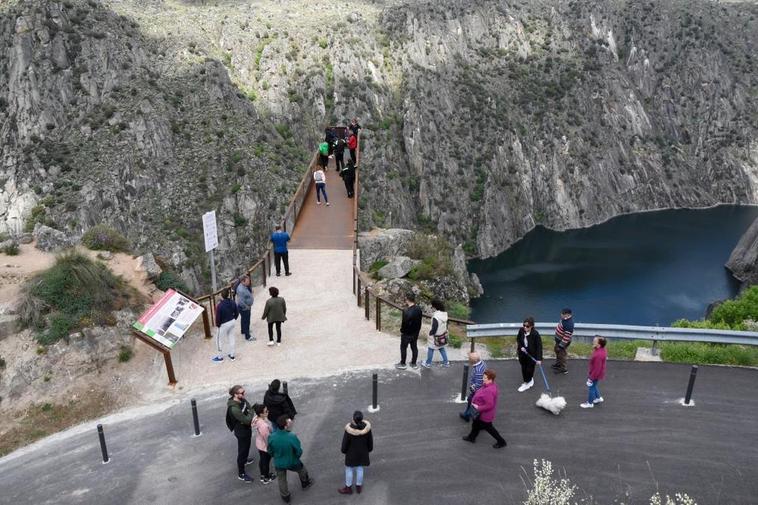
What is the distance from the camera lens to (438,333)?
1172cm

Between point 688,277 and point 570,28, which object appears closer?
point 688,277

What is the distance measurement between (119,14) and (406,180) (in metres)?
45.1

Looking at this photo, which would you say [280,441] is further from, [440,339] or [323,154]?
[323,154]

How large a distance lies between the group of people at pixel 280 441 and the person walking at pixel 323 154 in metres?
17.4

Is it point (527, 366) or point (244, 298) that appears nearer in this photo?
point (527, 366)

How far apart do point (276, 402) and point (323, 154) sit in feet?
58.6

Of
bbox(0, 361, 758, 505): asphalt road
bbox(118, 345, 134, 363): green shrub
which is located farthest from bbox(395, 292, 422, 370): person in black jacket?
bbox(118, 345, 134, 363): green shrub

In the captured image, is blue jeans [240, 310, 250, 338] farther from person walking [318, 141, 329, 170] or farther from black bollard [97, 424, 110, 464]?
person walking [318, 141, 329, 170]

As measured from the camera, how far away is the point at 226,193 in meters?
48.8

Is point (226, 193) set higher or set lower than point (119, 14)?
lower

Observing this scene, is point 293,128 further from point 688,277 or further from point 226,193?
point 688,277

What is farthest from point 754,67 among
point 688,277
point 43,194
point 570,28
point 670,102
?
point 43,194

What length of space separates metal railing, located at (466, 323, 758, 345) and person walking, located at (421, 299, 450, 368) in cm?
125

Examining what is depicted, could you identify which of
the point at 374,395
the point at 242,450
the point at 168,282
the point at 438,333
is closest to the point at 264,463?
the point at 242,450
